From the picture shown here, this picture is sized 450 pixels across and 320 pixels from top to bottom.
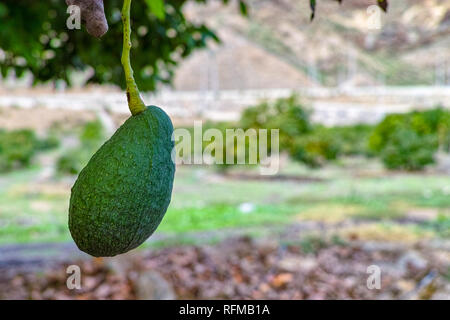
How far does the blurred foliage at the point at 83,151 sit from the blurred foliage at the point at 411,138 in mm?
5170

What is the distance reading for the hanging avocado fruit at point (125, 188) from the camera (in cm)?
48

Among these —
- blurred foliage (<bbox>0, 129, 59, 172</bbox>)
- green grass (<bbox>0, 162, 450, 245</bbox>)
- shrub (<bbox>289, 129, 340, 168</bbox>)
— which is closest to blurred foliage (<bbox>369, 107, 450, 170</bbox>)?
green grass (<bbox>0, 162, 450, 245</bbox>)

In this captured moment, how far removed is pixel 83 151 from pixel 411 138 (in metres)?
5.95

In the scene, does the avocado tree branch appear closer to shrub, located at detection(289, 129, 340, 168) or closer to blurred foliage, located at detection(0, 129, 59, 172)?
shrub, located at detection(289, 129, 340, 168)

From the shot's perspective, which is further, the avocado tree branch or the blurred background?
the blurred background

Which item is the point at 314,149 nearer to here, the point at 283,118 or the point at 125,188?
the point at 283,118

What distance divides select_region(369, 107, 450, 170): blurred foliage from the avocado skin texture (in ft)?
31.7

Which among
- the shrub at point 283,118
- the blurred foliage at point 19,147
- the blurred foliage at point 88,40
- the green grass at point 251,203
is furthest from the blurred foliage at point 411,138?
the blurred foliage at point 88,40

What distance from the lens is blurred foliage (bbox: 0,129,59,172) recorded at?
1028cm

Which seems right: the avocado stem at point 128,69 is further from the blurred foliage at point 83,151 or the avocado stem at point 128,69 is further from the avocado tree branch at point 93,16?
the blurred foliage at point 83,151

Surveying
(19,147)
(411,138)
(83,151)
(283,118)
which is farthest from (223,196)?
(19,147)

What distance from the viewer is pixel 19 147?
37.7 ft

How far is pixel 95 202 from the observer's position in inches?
19.0

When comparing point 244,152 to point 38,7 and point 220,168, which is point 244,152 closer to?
point 220,168
